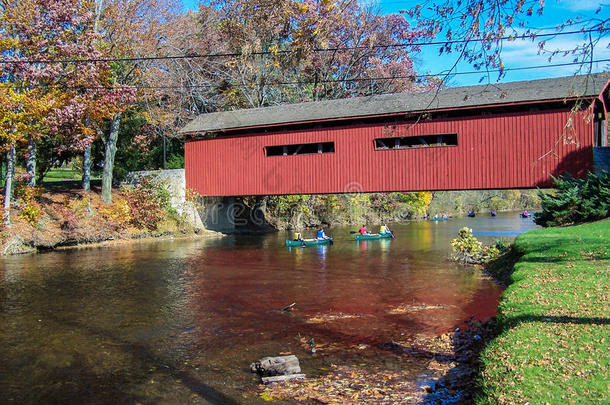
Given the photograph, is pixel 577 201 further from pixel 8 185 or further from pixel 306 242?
pixel 8 185

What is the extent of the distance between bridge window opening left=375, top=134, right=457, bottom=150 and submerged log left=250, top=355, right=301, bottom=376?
17.5 metres

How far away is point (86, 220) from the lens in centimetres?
2631

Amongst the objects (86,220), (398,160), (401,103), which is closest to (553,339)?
(398,160)

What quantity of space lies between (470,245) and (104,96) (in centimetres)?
1872

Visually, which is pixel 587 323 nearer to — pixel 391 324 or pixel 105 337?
pixel 391 324

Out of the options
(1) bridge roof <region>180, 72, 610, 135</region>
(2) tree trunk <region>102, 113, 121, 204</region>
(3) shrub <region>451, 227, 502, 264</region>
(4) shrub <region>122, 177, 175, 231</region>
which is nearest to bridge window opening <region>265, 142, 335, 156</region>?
(1) bridge roof <region>180, 72, 610, 135</region>

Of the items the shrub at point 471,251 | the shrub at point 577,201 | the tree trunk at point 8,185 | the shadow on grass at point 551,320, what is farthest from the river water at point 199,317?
the shrub at point 577,201

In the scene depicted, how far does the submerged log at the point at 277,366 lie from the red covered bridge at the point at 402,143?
507 inches

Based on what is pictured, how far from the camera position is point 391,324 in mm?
10539

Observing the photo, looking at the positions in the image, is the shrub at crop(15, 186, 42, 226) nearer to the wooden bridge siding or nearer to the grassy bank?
the wooden bridge siding

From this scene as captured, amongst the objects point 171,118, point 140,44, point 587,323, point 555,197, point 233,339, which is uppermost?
point 140,44

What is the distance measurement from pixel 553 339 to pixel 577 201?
1369 cm

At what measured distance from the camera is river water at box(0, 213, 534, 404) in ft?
25.5

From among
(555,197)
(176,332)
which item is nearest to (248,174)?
(555,197)
